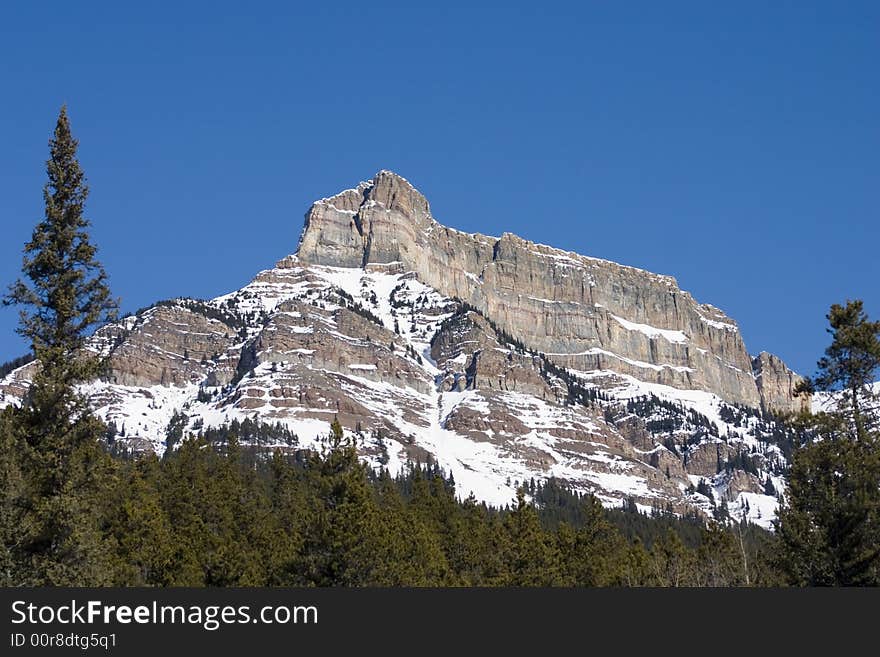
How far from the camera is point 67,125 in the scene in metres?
46.5

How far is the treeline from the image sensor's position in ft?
133

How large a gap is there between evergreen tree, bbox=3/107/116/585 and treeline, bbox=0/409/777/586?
88 millimetres

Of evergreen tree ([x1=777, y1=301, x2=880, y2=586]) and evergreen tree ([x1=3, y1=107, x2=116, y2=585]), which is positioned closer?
evergreen tree ([x1=3, y1=107, x2=116, y2=585])

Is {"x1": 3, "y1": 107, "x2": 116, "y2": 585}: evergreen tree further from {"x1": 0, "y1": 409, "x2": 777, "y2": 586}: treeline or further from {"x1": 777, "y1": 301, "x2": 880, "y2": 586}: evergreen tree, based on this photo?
{"x1": 777, "y1": 301, "x2": 880, "y2": 586}: evergreen tree

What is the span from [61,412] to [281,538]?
3970 centimetres

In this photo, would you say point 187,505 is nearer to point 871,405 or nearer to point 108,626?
point 871,405

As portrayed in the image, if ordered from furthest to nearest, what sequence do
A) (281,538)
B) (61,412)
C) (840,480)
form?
(281,538) → (840,480) → (61,412)

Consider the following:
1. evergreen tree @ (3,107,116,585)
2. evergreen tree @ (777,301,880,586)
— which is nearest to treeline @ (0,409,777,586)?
evergreen tree @ (3,107,116,585)

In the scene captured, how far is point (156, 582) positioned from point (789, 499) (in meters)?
36.0

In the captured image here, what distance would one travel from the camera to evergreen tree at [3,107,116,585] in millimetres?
40312

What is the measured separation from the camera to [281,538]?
8031cm

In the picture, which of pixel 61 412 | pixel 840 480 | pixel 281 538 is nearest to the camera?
Result: pixel 61 412

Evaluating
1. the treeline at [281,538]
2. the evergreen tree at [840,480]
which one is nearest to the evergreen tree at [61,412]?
the treeline at [281,538]

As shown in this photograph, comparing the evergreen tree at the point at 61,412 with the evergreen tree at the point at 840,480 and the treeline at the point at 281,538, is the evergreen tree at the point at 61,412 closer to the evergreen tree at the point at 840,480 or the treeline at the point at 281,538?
the treeline at the point at 281,538
